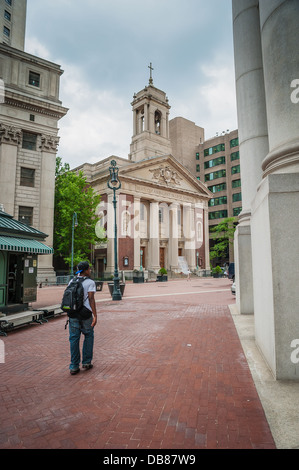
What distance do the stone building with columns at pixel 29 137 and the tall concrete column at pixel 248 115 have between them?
2367 cm

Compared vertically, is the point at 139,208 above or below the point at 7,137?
below

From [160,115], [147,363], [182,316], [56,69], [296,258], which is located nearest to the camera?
[296,258]

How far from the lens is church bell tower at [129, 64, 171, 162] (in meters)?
47.8

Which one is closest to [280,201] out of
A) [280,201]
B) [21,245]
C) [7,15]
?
[280,201]

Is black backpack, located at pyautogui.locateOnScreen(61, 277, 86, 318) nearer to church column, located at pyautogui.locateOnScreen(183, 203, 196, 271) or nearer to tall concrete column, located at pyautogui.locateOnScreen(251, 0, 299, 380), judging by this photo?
tall concrete column, located at pyautogui.locateOnScreen(251, 0, 299, 380)

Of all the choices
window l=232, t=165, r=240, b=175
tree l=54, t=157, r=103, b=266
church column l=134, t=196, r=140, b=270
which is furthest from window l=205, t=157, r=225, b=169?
tree l=54, t=157, r=103, b=266

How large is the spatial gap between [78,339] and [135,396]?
4.90 ft

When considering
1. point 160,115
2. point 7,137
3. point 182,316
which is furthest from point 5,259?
point 160,115

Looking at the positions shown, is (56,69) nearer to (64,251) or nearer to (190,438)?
(64,251)

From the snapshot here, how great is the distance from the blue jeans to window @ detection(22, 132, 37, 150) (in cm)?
2946

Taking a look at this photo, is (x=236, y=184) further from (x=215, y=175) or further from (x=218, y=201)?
(x=215, y=175)

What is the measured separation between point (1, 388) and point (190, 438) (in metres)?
2.98

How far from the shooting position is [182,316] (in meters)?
9.84

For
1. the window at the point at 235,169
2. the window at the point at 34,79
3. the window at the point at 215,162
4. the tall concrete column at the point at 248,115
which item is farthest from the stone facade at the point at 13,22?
the window at the point at 235,169
